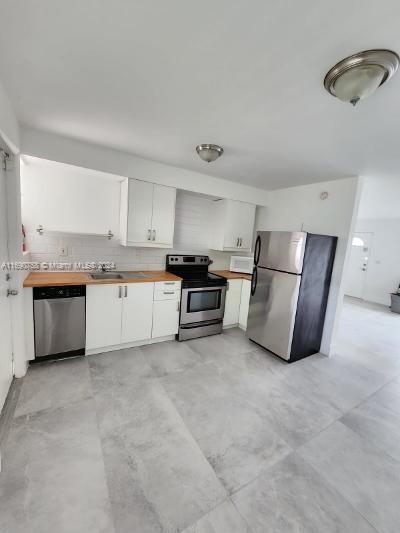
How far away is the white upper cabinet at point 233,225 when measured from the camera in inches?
148

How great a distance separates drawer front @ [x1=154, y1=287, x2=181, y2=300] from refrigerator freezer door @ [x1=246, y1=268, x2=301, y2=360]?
3.62ft

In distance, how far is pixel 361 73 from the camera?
1119 millimetres

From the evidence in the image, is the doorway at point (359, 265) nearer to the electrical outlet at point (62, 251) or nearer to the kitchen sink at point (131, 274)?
the kitchen sink at point (131, 274)

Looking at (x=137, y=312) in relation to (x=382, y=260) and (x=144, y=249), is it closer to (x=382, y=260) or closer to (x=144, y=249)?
(x=144, y=249)

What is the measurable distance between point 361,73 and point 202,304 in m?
2.85

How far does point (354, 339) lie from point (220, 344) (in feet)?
7.75

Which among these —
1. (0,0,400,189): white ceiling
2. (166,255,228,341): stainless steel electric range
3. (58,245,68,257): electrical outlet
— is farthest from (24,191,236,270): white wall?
(0,0,400,189): white ceiling

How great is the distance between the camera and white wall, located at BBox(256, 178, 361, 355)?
115 inches

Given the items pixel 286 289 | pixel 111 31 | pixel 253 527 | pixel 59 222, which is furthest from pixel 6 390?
pixel 286 289

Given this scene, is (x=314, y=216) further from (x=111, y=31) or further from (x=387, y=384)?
(x=111, y=31)

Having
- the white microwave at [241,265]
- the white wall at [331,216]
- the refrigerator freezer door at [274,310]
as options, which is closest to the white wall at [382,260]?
the white wall at [331,216]

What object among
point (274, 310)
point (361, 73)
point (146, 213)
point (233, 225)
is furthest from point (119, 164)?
point (274, 310)

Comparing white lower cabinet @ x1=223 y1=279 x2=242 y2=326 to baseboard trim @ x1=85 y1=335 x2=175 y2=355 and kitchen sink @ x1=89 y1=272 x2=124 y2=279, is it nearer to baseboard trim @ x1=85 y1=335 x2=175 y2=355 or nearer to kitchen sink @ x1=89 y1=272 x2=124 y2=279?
baseboard trim @ x1=85 y1=335 x2=175 y2=355

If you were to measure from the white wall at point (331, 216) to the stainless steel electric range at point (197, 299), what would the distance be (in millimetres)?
1482
